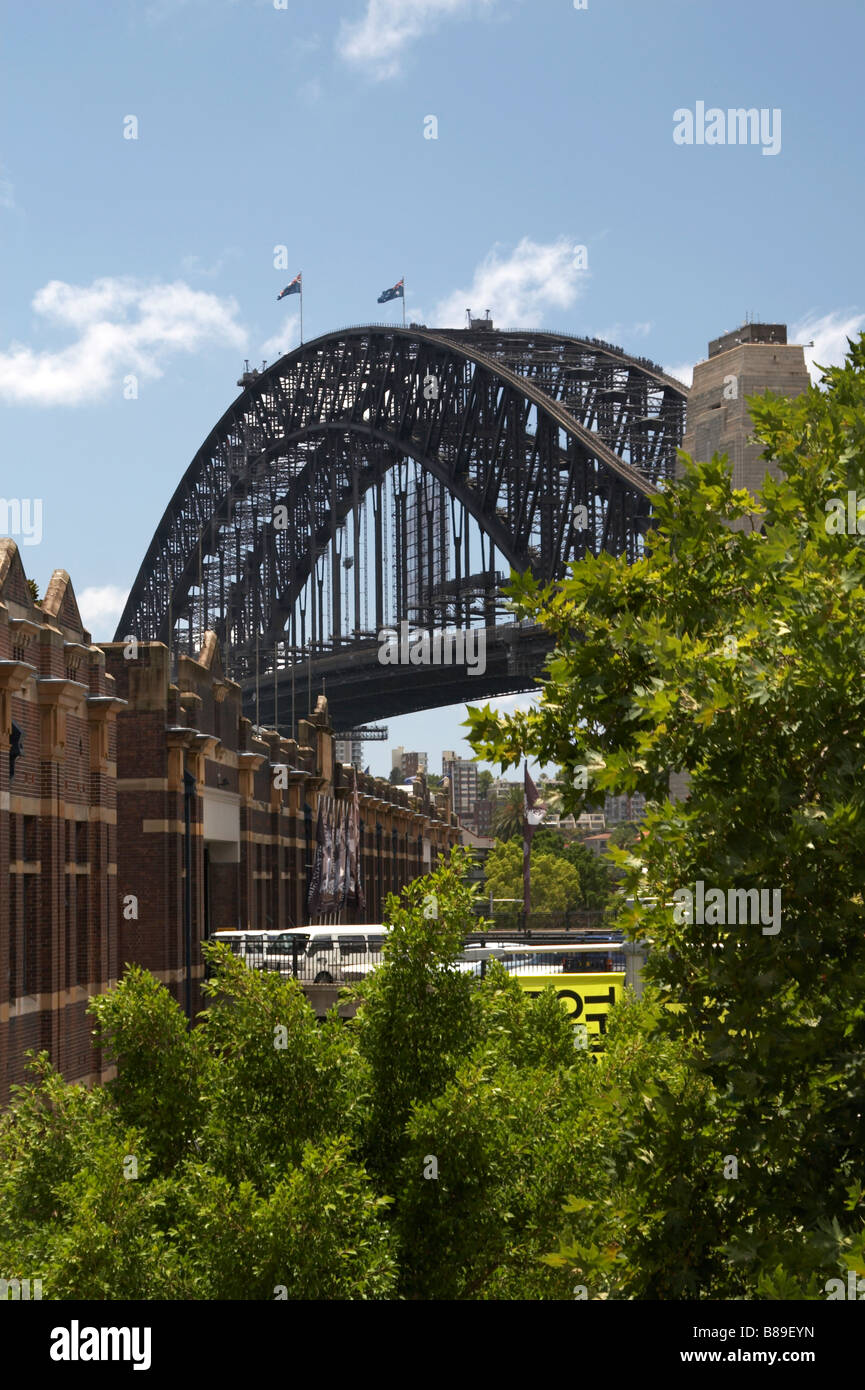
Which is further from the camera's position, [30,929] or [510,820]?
[510,820]

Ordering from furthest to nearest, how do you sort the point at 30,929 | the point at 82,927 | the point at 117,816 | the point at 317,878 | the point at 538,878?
the point at 538,878 < the point at 317,878 < the point at 117,816 < the point at 82,927 < the point at 30,929

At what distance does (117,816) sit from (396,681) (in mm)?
86526

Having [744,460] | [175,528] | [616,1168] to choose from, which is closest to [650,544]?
[616,1168]

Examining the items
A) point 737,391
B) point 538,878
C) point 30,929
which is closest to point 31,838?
point 30,929

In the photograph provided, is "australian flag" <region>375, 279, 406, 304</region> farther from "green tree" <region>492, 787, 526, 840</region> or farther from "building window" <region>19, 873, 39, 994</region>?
"building window" <region>19, 873, 39, 994</region>

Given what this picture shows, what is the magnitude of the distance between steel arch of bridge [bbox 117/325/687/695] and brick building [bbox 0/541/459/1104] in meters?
54.5

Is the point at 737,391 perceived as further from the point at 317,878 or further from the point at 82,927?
the point at 317,878

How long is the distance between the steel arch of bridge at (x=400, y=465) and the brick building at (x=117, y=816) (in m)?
54.5

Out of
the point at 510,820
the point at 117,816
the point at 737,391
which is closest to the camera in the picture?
the point at 737,391

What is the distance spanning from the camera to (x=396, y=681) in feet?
396

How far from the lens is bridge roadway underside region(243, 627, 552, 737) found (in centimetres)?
10669

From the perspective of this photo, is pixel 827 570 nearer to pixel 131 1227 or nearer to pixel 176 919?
pixel 131 1227

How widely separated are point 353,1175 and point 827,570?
536 cm
